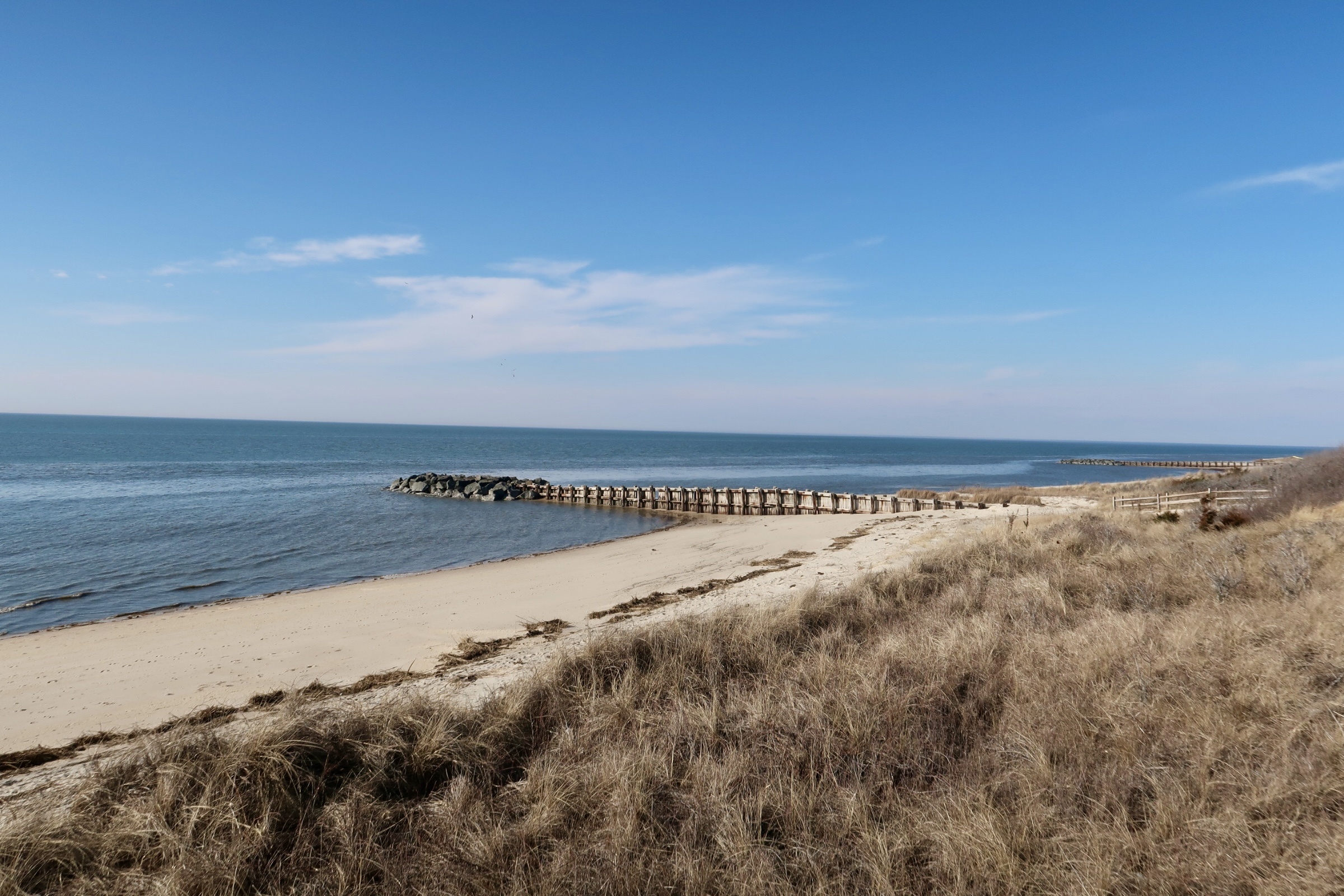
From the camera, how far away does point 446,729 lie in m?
6.38

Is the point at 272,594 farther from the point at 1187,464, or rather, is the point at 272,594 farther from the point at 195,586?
the point at 1187,464

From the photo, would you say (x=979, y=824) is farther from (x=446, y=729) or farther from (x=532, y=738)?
(x=446, y=729)

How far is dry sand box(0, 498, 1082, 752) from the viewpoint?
10.4 metres

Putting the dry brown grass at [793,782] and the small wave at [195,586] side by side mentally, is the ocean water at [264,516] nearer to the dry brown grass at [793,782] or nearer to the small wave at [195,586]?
the small wave at [195,586]

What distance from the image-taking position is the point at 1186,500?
88.4 feet

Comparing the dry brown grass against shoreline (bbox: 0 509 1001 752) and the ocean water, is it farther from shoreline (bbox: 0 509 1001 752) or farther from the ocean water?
→ the ocean water

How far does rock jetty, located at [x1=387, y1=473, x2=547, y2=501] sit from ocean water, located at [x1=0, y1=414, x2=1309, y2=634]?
1.97 metres

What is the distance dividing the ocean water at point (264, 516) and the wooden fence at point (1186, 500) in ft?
71.0

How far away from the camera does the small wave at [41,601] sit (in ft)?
56.3

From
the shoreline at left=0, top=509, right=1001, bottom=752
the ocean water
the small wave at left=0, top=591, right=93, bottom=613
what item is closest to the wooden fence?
the shoreline at left=0, top=509, right=1001, bottom=752

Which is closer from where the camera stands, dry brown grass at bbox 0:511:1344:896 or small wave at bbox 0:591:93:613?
dry brown grass at bbox 0:511:1344:896

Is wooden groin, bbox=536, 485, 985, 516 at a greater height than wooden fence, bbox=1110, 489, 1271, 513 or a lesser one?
lesser

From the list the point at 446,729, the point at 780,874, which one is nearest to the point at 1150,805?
the point at 780,874

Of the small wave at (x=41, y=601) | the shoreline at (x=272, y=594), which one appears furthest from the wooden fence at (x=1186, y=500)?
the small wave at (x=41, y=601)
